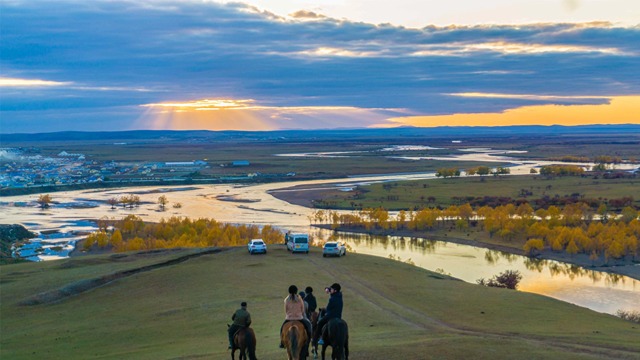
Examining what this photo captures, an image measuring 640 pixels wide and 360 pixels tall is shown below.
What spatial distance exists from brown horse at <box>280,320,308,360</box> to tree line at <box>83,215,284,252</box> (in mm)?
52905

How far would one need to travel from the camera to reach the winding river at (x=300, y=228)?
198 feet

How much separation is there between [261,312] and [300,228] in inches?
2695

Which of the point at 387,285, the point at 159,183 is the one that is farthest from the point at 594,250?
the point at 159,183

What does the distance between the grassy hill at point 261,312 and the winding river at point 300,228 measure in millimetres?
16964

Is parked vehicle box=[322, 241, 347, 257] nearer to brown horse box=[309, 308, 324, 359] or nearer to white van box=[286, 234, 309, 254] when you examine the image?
white van box=[286, 234, 309, 254]

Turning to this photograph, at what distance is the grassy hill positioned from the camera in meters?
24.4

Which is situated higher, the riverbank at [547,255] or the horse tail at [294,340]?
the horse tail at [294,340]

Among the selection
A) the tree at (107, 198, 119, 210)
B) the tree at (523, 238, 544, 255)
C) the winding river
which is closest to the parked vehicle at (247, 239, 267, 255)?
the winding river

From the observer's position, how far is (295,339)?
1997cm

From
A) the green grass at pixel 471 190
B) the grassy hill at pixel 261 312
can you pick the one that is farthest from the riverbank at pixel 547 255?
the grassy hill at pixel 261 312

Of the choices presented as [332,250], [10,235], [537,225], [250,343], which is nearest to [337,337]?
[250,343]

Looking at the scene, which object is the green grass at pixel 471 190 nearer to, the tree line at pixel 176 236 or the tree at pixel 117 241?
the tree line at pixel 176 236

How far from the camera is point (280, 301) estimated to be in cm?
3447

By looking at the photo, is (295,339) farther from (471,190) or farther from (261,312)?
(471,190)
